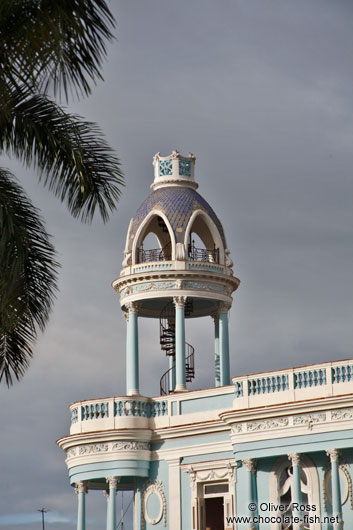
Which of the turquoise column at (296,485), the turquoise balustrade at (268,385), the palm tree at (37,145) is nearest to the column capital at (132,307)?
the turquoise balustrade at (268,385)

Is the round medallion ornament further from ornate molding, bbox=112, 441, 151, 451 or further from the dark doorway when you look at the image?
the dark doorway

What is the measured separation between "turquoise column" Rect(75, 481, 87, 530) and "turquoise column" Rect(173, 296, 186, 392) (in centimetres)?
445

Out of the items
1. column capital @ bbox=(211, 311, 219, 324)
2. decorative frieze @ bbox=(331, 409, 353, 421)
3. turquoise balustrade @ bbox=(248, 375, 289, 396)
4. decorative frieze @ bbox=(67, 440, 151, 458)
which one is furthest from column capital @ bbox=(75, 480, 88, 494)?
decorative frieze @ bbox=(331, 409, 353, 421)

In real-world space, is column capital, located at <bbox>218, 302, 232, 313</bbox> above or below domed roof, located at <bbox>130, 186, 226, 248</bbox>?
below

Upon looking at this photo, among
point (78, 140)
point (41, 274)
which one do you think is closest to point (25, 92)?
point (78, 140)

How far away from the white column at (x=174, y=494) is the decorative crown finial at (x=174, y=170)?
10353 mm

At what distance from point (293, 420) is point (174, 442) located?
5.48m

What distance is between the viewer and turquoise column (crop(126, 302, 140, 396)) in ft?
133

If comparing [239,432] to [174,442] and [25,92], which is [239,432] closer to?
[174,442]

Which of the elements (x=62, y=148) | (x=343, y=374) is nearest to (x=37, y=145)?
(x=62, y=148)

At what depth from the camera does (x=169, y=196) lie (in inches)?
1677

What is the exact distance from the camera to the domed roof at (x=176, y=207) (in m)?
41.9

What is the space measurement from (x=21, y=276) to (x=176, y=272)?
71.4 ft

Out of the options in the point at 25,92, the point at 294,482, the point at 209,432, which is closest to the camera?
the point at 25,92
